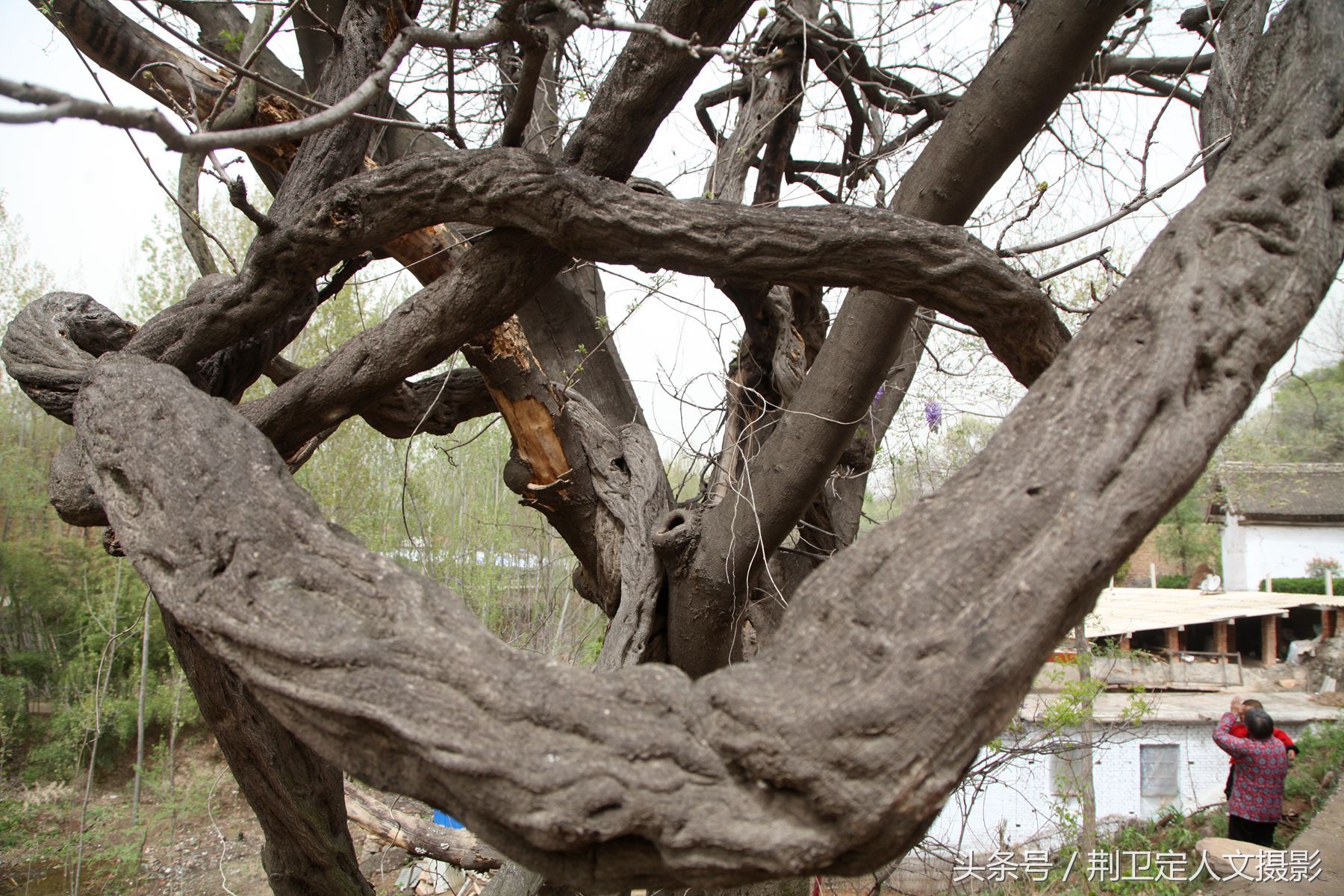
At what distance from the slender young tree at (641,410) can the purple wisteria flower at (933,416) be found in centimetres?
20

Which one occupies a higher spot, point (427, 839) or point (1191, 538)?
point (1191, 538)

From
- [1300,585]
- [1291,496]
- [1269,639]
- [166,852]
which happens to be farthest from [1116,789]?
[1291,496]

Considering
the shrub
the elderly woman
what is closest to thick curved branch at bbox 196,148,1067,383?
the elderly woman

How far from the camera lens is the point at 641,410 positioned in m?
3.37

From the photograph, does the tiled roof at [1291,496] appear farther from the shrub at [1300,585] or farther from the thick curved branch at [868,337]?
the thick curved branch at [868,337]

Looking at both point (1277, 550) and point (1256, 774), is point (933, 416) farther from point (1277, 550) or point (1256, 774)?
point (1277, 550)

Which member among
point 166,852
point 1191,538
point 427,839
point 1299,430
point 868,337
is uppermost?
point 1299,430

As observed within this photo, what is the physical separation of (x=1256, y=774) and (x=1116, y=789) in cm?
385

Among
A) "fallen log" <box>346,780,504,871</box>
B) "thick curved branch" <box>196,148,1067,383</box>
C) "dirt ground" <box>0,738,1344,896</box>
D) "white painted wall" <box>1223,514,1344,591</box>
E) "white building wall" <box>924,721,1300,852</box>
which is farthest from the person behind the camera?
"white painted wall" <box>1223,514,1344,591</box>

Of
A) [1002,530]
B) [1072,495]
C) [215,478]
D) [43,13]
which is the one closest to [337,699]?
[215,478]

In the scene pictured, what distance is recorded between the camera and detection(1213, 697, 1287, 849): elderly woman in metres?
6.63

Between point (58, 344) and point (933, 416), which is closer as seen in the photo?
point (58, 344)

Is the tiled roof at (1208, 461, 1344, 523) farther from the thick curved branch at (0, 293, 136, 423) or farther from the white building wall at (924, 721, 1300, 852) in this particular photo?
the thick curved branch at (0, 293, 136, 423)

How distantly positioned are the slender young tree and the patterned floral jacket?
5.18 metres
